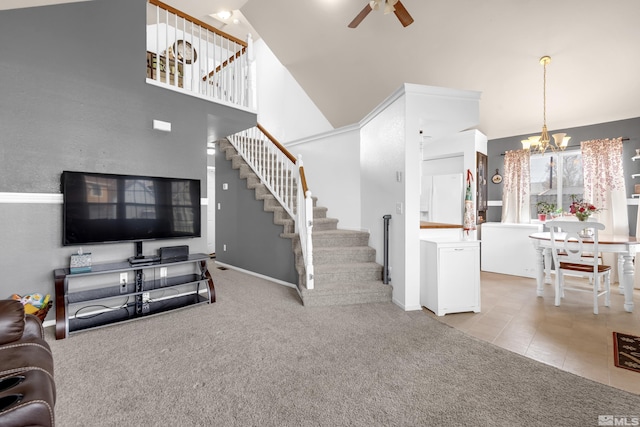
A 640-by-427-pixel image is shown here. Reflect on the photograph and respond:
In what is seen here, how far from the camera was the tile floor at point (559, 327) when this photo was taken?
2084 millimetres

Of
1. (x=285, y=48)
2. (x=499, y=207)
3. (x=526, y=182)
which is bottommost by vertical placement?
(x=499, y=207)

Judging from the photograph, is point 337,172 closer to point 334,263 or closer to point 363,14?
point 334,263

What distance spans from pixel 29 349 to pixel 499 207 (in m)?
6.64

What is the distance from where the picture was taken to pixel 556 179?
5102 mm

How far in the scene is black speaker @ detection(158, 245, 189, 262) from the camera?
308 cm

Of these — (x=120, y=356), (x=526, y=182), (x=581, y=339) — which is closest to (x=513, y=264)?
(x=526, y=182)

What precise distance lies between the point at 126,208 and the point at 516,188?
20.6 feet

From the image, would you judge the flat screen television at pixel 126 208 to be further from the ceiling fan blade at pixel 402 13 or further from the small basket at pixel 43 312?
the ceiling fan blade at pixel 402 13

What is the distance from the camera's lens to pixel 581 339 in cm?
251

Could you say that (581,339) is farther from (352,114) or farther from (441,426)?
(352,114)

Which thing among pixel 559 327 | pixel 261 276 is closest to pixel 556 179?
pixel 559 327

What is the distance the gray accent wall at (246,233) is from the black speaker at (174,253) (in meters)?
1.42

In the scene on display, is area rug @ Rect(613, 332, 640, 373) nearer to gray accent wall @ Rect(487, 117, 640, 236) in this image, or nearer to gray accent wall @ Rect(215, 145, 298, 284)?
gray accent wall @ Rect(487, 117, 640, 236)

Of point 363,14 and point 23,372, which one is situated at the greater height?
point 363,14
